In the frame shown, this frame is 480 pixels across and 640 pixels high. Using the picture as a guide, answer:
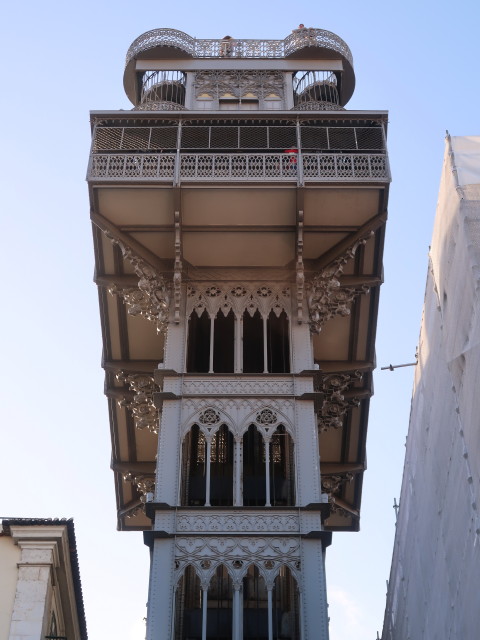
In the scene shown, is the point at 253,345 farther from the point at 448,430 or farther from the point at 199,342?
the point at 448,430

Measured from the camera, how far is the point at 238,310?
80.8ft

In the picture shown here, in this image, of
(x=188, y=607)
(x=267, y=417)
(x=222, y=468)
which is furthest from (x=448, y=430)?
(x=188, y=607)

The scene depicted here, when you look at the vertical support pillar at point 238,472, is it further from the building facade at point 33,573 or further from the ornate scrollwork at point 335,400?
the ornate scrollwork at point 335,400

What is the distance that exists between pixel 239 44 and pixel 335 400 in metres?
10.2

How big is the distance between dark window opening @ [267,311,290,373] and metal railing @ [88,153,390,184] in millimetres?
3184

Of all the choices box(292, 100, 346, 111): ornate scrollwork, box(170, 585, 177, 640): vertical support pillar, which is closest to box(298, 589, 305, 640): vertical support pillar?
box(170, 585, 177, 640): vertical support pillar

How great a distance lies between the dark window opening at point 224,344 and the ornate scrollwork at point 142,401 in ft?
6.42

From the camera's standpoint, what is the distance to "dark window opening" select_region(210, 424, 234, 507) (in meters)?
22.6

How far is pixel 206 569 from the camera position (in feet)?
65.6

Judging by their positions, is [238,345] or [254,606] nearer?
[254,606]

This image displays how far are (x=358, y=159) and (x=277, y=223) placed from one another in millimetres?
2316

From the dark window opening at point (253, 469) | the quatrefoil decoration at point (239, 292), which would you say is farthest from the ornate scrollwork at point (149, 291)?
the dark window opening at point (253, 469)

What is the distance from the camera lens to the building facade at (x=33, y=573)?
1689cm

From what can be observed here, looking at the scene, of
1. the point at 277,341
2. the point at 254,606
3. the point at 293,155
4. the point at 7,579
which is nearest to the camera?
the point at 7,579
